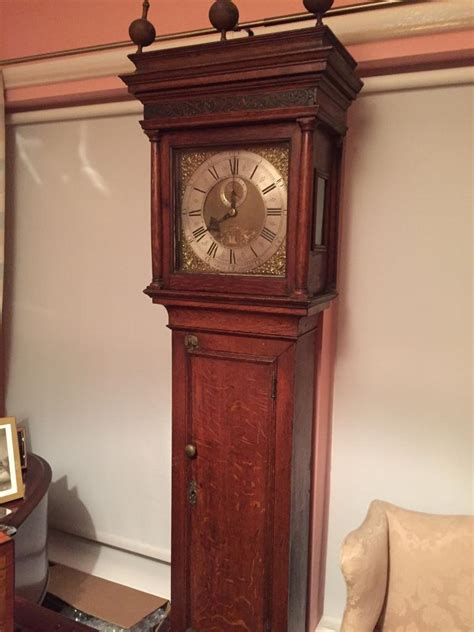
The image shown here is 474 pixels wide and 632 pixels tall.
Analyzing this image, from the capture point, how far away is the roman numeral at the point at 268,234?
1.22 meters

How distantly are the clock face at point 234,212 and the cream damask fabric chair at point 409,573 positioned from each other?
69 cm

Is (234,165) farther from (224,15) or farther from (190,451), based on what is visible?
(190,451)

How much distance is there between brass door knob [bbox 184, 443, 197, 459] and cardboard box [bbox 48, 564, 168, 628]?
29.9 inches

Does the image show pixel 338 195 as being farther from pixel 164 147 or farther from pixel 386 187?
pixel 164 147

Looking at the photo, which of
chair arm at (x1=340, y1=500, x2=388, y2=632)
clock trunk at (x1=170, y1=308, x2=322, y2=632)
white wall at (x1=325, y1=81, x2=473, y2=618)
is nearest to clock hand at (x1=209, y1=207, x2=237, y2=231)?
clock trunk at (x1=170, y1=308, x2=322, y2=632)

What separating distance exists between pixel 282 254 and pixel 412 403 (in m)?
0.58

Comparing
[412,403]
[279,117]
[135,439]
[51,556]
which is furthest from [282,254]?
[51,556]

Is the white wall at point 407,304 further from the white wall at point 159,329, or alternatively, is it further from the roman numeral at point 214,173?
the roman numeral at point 214,173

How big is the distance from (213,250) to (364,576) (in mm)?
815

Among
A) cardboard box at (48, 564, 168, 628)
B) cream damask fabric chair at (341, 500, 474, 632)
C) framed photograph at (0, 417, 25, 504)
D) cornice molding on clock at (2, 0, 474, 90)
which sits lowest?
cardboard box at (48, 564, 168, 628)

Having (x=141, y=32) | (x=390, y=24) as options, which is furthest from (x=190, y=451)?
(x=390, y=24)

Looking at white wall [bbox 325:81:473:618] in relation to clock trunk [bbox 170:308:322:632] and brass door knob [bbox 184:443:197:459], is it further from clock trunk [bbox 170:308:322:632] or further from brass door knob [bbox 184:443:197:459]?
brass door knob [bbox 184:443:197:459]

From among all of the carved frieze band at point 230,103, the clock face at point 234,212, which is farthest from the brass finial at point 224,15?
the clock face at point 234,212

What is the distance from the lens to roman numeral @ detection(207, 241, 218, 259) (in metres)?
1.29
